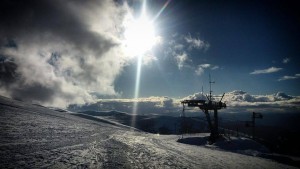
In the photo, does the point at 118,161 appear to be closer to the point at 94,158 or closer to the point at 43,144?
the point at 94,158

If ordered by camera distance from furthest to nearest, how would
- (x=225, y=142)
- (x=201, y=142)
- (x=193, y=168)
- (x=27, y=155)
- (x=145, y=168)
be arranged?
(x=201, y=142), (x=225, y=142), (x=193, y=168), (x=145, y=168), (x=27, y=155)

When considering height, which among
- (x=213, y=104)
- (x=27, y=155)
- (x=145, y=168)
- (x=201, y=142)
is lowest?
(x=201, y=142)

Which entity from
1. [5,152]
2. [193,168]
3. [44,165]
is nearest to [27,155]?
[5,152]

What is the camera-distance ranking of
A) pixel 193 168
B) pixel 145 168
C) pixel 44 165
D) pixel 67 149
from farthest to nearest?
1. pixel 193 168
2. pixel 67 149
3. pixel 145 168
4. pixel 44 165

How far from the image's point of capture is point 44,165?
8.97 meters

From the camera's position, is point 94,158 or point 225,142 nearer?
point 94,158

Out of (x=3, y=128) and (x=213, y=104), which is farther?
(x=213, y=104)

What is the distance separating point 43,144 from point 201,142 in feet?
118

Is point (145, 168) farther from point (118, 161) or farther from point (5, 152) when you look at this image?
point (5, 152)

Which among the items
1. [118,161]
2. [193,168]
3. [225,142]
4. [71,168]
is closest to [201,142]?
[225,142]

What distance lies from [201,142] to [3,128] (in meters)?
36.3

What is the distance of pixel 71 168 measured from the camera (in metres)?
9.17

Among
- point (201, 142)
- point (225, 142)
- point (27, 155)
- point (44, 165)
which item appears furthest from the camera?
point (201, 142)

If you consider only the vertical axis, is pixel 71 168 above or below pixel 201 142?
above
